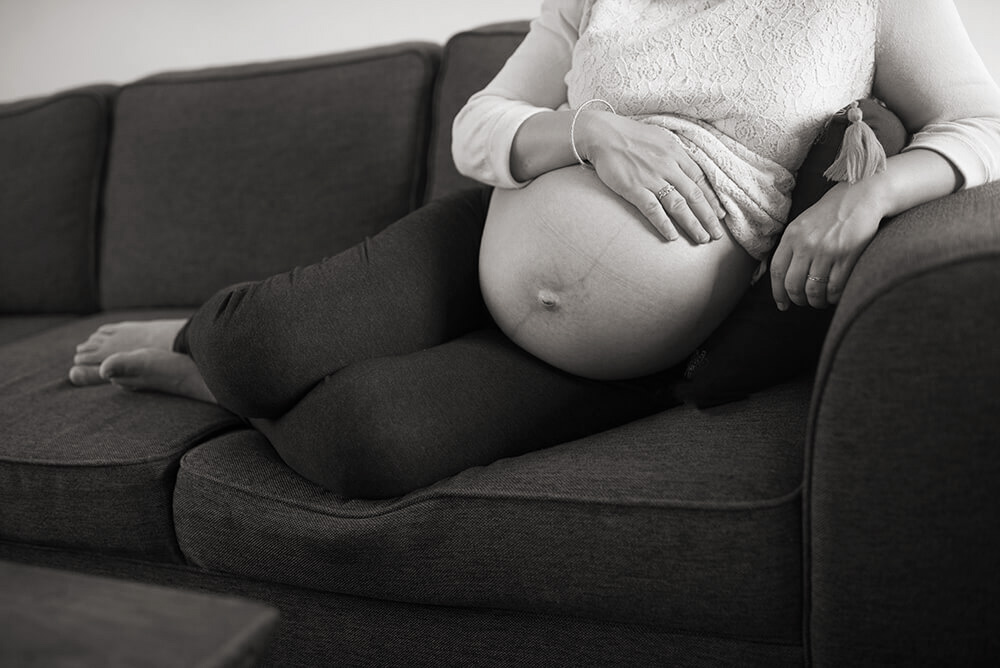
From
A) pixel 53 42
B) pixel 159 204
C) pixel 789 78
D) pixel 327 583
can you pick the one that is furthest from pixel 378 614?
pixel 53 42

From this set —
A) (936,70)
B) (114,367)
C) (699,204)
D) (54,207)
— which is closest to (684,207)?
(699,204)

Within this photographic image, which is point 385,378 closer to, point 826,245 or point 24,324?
point 826,245

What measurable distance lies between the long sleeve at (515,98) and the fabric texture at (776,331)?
13.0 inches

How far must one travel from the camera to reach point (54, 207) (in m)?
1.96

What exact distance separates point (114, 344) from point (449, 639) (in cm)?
80

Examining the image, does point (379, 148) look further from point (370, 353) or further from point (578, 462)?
point (578, 462)

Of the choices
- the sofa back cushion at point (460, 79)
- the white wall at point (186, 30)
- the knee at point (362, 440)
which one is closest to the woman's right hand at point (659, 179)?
the knee at point (362, 440)

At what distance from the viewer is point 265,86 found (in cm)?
180

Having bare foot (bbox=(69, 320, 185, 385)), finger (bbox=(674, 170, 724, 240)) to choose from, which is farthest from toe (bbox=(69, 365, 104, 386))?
finger (bbox=(674, 170, 724, 240))

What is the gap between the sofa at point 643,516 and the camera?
0.71 meters

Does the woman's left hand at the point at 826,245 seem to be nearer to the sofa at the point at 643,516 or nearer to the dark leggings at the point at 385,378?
the sofa at the point at 643,516

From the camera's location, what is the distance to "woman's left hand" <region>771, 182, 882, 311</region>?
0.89 metres

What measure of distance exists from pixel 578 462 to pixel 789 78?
0.49 m

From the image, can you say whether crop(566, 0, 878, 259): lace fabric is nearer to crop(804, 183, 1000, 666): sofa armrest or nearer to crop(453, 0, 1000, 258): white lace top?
crop(453, 0, 1000, 258): white lace top
